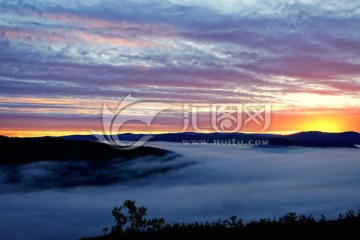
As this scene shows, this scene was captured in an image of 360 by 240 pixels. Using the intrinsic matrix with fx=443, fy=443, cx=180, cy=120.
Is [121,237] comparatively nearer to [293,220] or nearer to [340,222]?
[293,220]

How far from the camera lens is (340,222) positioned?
68.4ft

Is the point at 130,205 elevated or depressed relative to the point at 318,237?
depressed

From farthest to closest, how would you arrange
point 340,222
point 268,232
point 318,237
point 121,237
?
point 121,237 → point 340,222 → point 268,232 → point 318,237

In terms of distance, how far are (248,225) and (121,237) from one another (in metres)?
6.40

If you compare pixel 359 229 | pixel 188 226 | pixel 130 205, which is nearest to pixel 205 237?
pixel 188 226

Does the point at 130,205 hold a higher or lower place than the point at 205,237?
lower

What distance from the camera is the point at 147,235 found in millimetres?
21891

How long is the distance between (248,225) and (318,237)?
5.59 meters

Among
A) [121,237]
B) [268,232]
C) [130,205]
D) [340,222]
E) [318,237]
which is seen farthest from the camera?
[130,205]

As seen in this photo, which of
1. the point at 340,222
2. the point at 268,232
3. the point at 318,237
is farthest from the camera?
the point at 340,222

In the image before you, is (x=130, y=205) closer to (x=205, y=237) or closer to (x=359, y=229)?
(x=205, y=237)

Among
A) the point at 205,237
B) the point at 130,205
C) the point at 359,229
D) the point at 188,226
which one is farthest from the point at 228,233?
the point at 130,205

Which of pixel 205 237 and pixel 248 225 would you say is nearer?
pixel 205 237

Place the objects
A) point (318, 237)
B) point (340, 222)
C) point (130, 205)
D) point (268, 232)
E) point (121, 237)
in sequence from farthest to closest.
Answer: point (130, 205)
point (121, 237)
point (340, 222)
point (268, 232)
point (318, 237)
